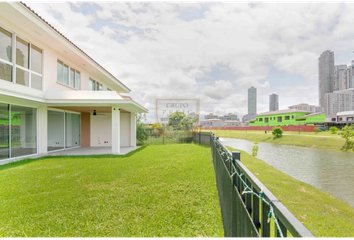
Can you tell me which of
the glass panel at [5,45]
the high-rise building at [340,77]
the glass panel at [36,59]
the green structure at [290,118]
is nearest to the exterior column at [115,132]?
the glass panel at [36,59]

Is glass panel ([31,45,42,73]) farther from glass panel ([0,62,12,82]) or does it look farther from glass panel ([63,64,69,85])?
glass panel ([63,64,69,85])

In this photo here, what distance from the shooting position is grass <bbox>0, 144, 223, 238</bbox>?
2.76 metres

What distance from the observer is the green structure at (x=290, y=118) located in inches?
1631

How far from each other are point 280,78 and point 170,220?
1252cm

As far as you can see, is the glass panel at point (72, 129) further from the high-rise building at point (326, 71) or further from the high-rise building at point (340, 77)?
the high-rise building at point (340, 77)

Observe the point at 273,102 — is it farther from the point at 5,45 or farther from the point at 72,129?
the point at 5,45

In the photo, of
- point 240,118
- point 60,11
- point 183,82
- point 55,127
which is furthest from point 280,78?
point 240,118

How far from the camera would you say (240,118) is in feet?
288

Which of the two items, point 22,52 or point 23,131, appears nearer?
point 22,52

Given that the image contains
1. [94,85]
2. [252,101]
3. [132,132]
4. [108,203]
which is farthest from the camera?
[252,101]

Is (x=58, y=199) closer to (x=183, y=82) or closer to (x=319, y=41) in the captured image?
(x=319, y=41)

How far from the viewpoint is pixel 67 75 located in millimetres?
10625

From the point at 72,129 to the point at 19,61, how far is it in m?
5.09

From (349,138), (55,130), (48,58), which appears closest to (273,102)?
(349,138)
